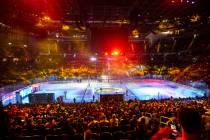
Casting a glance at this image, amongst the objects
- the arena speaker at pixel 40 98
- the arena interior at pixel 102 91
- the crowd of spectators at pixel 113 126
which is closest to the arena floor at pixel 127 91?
the arena interior at pixel 102 91

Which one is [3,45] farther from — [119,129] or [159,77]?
[119,129]

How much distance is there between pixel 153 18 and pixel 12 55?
82.1 feet

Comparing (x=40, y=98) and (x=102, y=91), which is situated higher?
(x=102, y=91)

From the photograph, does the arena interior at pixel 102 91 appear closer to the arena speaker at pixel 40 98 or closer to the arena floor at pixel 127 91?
the arena speaker at pixel 40 98

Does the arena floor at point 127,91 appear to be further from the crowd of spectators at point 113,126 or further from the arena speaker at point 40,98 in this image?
the crowd of spectators at point 113,126

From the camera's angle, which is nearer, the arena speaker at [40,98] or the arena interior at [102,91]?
the arena interior at [102,91]

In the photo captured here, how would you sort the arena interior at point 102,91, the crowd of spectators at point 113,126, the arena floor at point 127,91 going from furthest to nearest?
the arena floor at point 127,91 < the arena interior at point 102,91 < the crowd of spectators at point 113,126

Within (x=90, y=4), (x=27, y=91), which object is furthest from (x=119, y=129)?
(x=27, y=91)

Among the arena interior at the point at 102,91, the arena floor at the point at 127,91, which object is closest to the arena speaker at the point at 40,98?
the arena interior at the point at 102,91

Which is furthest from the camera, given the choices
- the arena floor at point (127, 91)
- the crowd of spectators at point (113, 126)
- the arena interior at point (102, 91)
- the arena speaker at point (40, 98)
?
the arena floor at point (127, 91)

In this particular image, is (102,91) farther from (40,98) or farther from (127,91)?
(40,98)

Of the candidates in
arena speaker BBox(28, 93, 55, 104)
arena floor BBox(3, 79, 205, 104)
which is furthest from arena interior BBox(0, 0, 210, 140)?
arena floor BBox(3, 79, 205, 104)

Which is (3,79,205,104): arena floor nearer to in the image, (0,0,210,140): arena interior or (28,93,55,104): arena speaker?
(0,0,210,140): arena interior

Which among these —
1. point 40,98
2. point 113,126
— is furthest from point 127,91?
point 113,126
